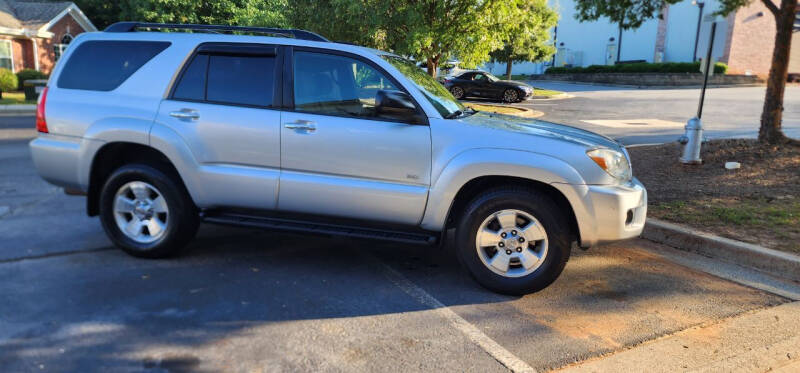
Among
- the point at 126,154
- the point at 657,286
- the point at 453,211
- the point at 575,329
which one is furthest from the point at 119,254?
the point at 657,286

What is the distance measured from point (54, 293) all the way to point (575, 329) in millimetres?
3666

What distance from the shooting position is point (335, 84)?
4.57m

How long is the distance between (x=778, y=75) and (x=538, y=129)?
6541 millimetres

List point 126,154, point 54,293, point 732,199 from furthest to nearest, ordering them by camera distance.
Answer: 1. point 732,199
2. point 126,154
3. point 54,293

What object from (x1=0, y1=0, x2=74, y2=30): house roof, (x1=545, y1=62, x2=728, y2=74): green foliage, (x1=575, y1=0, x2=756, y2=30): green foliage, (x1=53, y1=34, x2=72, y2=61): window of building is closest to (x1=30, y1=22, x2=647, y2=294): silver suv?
(x1=575, y1=0, x2=756, y2=30): green foliage

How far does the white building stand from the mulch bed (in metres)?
27.1

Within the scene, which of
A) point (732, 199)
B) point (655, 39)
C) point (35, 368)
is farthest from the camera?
point (655, 39)

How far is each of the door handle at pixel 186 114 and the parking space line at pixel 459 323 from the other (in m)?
1.92

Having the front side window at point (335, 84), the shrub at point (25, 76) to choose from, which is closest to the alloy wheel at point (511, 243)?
the front side window at point (335, 84)

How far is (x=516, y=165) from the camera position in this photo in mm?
4145

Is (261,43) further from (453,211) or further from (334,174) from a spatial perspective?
(453,211)

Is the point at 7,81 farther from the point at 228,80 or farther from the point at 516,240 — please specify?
the point at 516,240

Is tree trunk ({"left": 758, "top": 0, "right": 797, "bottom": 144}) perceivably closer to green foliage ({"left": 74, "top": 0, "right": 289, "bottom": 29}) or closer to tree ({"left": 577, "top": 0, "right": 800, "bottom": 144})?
tree ({"left": 577, "top": 0, "right": 800, "bottom": 144})

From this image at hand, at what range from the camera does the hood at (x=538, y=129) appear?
439cm
